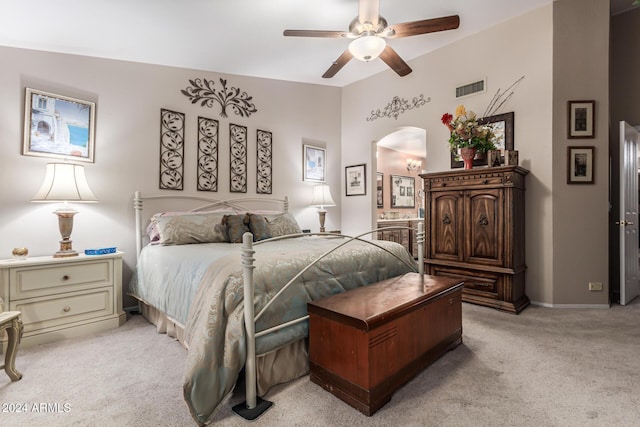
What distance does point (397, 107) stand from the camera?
15.2 ft

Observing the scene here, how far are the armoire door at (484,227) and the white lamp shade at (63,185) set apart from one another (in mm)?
3797

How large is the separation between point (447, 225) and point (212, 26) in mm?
3256

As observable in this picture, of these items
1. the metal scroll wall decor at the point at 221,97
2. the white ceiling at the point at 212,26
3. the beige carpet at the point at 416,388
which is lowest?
the beige carpet at the point at 416,388

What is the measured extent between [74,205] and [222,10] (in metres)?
2.30

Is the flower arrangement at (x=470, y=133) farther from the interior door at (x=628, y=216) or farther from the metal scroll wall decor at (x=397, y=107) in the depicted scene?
the interior door at (x=628, y=216)

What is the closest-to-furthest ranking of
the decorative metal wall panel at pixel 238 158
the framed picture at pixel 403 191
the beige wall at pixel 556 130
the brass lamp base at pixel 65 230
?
the brass lamp base at pixel 65 230 < the beige wall at pixel 556 130 < the decorative metal wall panel at pixel 238 158 < the framed picture at pixel 403 191

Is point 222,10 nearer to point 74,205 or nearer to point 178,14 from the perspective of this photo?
point 178,14

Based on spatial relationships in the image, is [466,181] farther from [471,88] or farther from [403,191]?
[403,191]

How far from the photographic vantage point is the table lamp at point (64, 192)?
2.63 metres

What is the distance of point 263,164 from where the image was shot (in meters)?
4.39

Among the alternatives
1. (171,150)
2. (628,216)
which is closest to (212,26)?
(171,150)

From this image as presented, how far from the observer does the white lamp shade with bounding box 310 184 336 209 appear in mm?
4602

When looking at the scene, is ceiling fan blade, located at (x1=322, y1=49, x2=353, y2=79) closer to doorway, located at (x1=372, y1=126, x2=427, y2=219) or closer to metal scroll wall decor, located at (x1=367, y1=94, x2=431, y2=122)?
metal scroll wall decor, located at (x1=367, y1=94, x2=431, y2=122)

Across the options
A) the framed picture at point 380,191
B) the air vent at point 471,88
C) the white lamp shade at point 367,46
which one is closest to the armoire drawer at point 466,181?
the air vent at point 471,88
